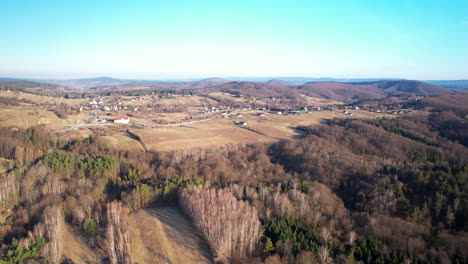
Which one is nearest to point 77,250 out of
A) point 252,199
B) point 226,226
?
point 226,226

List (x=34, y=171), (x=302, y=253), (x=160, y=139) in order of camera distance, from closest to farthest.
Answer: (x=302, y=253), (x=34, y=171), (x=160, y=139)

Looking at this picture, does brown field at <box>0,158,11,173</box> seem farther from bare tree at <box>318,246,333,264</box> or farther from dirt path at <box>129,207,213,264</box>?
bare tree at <box>318,246,333,264</box>

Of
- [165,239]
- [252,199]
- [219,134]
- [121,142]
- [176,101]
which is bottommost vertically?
[165,239]

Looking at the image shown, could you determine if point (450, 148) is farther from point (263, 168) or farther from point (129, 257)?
point (129, 257)

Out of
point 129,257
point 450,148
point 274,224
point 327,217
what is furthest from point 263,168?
point 450,148

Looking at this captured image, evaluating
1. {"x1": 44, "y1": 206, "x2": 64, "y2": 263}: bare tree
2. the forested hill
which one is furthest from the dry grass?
{"x1": 44, "y1": 206, "x2": 64, "y2": 263}: bare tree

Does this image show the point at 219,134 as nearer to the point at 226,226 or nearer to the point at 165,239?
the point at 165,239

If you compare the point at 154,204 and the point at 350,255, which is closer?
the point at 350,255
